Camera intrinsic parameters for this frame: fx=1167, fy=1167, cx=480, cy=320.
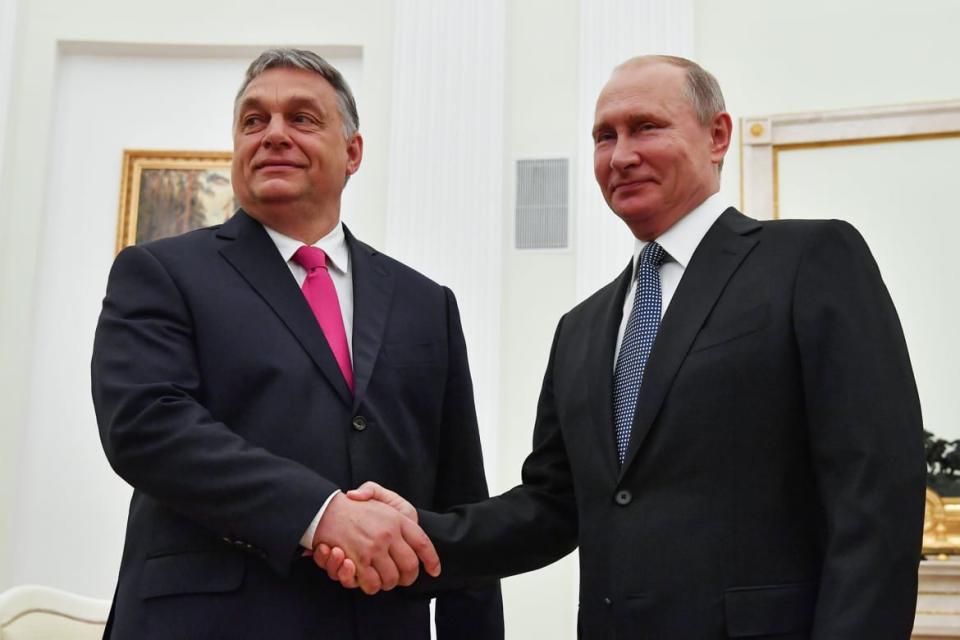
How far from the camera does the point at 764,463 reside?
7.25ft

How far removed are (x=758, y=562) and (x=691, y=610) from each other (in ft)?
0.50

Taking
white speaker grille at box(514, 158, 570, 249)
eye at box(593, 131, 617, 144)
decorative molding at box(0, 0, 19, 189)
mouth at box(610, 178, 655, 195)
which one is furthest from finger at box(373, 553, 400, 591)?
decorative molding at box(0, 0, 19, 189)

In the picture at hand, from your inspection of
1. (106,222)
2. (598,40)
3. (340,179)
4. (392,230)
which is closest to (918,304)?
(598,40)

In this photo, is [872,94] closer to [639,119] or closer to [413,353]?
[639,119]

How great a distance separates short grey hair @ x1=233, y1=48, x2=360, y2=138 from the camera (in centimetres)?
290

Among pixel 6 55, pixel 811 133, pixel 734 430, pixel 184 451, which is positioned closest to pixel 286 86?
pixel 184 451

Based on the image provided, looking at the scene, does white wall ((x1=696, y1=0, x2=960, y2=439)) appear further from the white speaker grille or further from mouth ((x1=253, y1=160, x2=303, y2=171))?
mouth ((x1=253, y1=160, x2=303, y2=171))

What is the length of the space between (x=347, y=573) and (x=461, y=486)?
574 millimetres

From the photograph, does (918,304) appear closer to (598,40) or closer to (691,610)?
(598,40)

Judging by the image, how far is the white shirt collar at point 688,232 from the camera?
100 inches

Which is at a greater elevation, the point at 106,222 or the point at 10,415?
the point at 106,222

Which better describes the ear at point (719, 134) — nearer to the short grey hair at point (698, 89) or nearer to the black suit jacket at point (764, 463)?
the short grey hair at point (698, 89)

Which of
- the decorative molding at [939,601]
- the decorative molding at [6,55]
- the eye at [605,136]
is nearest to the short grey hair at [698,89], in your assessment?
the eye at [605,136]

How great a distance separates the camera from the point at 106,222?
278 inches
